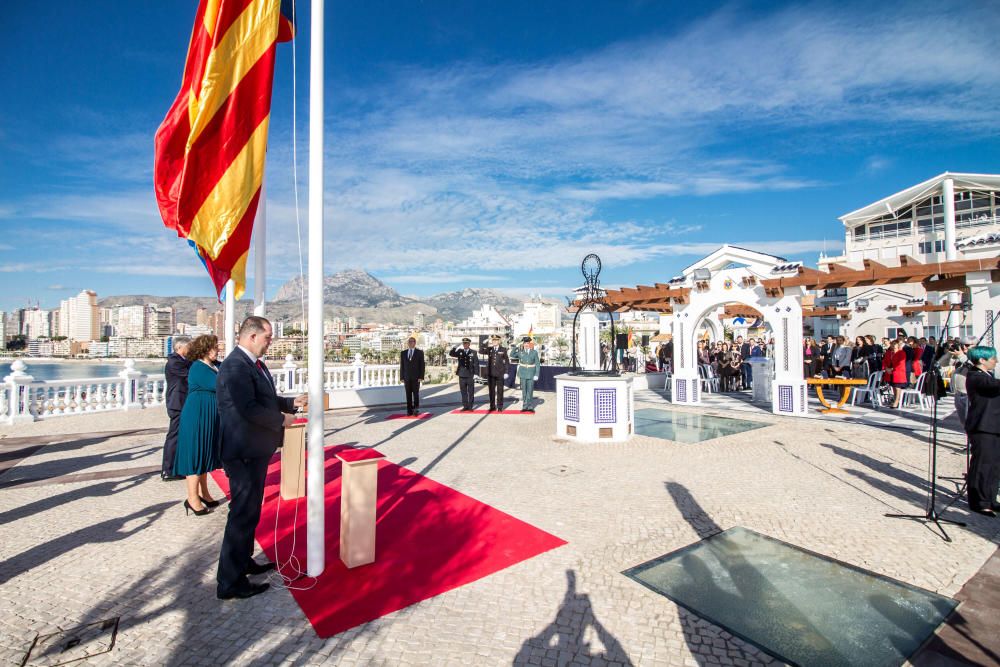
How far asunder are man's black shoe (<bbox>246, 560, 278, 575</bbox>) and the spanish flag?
255cm

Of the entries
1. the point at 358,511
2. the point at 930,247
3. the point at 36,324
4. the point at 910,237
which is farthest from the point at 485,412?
the point at 36,324

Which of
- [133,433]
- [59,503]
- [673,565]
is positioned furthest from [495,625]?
[133,433]

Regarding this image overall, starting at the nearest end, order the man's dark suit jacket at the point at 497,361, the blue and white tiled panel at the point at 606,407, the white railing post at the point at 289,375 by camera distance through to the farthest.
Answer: the blue and white tiled panel at the point at 606,407
the man's dark suit jacket at the point at 497,361
the white railing post at the point at 289,375

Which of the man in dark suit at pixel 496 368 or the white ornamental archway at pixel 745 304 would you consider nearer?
the white ornamental archway at pixel 745 304

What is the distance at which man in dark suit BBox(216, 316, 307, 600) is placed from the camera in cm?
331

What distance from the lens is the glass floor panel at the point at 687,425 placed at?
9352 millimetres

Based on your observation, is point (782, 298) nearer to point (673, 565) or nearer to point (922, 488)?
point (922, 488)

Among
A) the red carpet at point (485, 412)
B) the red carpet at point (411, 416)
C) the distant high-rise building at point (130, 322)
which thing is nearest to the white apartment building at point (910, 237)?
the red carpet at point (485, 412)

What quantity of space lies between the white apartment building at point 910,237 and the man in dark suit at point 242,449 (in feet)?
97.8

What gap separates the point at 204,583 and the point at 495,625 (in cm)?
218

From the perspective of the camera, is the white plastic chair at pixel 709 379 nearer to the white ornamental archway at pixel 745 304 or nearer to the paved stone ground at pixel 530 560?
the white ornamental archway at pixel 745 304

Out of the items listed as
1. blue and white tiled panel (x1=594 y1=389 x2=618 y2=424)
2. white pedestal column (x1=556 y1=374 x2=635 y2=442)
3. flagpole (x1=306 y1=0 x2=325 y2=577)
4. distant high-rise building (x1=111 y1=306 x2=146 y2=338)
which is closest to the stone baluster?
white pedestal column (x1=556 y1=374 x2=635 y2=442)

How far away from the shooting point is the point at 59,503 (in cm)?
553

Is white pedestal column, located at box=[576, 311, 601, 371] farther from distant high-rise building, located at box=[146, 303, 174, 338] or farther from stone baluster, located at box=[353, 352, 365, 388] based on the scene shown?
distant high-rise building, located at box=[146, 303, 174, 338]
